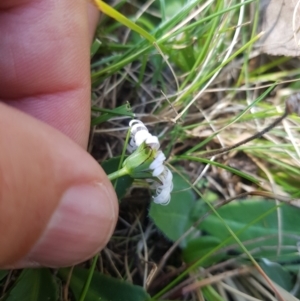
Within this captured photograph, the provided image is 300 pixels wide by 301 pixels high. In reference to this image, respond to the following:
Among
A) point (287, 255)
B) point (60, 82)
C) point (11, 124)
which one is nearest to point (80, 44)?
point (60, 82)

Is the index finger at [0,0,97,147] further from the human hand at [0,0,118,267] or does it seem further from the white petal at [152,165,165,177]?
the white petal at [152,165,165,177]

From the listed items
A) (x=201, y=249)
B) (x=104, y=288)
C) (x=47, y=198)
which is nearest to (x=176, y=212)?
(x=201, y=249)

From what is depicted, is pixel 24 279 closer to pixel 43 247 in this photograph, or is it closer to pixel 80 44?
pixel 43 247

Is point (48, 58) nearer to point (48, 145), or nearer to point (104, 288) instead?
point (48, 145)

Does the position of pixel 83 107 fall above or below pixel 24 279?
above

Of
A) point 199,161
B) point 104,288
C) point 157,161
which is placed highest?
point 157,161

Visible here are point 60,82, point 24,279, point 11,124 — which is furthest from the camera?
point 60,82

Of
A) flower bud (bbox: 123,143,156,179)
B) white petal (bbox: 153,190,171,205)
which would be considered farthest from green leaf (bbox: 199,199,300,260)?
flower bud (bbox: 123,143,156,179)

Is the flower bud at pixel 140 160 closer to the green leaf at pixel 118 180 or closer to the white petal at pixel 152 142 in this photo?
the white petal at pixel 152 142
